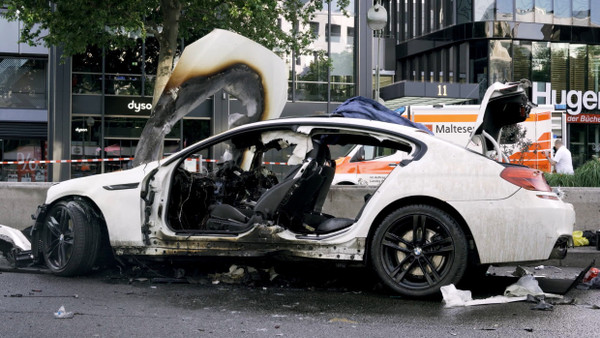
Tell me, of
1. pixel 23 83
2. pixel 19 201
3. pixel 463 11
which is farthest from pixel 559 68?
pixel 19 201

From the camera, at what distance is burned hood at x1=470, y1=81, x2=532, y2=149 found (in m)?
6.19

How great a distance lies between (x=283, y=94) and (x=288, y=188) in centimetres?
299

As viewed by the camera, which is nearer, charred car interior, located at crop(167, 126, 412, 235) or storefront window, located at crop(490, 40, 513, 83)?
charred car interior, located at crop(167, 126, 412, 235)

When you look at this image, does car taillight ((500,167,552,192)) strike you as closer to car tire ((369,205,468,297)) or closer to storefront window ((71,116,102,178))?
car tire ((369,205,468,297))

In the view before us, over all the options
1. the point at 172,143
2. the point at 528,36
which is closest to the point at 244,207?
the point at 172,143

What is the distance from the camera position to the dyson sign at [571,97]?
37.2 metres

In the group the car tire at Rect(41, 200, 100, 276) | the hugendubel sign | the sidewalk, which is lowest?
the sidewalk

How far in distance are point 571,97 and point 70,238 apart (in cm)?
3559

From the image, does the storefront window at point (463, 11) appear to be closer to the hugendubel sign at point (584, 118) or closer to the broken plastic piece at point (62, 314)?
the hugendubel sign at point (584, 118)

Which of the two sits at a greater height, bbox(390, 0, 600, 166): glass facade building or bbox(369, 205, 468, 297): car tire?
bbox(390, 0, 600, 166): glass facade building

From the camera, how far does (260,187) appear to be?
7.18m

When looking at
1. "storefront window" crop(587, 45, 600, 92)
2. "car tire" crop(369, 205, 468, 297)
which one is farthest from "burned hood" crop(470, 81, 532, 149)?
"storefront window" crop(587, 45, 600, 92)

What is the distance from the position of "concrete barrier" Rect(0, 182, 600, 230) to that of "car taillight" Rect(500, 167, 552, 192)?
3.38 meters

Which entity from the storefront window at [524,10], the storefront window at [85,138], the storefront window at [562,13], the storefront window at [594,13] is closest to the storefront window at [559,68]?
the storefront window at [562,13]
